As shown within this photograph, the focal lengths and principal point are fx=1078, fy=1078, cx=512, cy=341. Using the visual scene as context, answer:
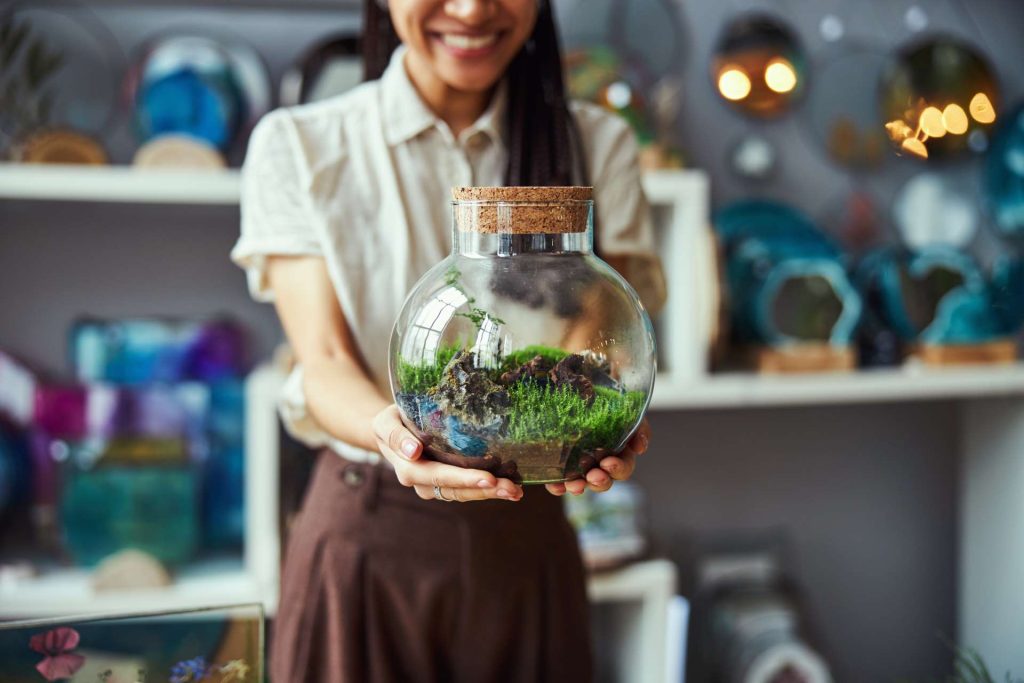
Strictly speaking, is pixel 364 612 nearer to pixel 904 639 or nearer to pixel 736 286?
pixel 736 286

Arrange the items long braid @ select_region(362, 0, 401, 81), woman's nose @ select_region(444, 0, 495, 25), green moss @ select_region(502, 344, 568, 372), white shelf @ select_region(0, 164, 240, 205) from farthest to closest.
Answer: white shelf @ select_region(0, 164, 240, 205) < long braid @ select_region(362, 0, 401, 81) < woman's nose @ select_region(444, 0, 495, 25) < green moss @ select_region(502, 344, 568, 372)

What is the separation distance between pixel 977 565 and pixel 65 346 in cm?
179

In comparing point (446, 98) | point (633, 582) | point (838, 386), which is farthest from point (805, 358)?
point (446, 98)

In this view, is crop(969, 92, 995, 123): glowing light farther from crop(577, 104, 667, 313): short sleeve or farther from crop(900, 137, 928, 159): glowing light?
crop(577, 104, 667, 313): short sleeve

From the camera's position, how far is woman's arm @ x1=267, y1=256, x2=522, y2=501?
769 millimetres

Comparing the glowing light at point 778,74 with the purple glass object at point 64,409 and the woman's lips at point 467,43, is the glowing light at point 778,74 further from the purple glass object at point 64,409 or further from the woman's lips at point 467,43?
the purple glass object at point 64,409

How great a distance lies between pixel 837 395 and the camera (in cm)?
187

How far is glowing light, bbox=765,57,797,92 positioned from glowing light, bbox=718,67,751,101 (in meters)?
0.04

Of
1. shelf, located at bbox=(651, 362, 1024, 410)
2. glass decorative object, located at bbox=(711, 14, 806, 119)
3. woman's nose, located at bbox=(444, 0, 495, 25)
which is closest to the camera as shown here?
woman's nose, located at bbox=(444, 0, 495, 25)

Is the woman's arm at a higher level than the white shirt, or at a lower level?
lower

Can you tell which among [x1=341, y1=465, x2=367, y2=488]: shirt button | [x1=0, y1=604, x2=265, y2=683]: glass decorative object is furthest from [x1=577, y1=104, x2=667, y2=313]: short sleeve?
[x1=0, y1=604, x2=265, y2=683]: glass decorative object

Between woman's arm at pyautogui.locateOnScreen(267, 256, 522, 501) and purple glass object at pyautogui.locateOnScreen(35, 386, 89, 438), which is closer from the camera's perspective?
woman's arm at pyautogui.locateOnScreen(267, 256, 522, 501)

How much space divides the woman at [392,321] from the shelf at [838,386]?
739mm

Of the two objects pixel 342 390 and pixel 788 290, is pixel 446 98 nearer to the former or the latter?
pixel 342 390
